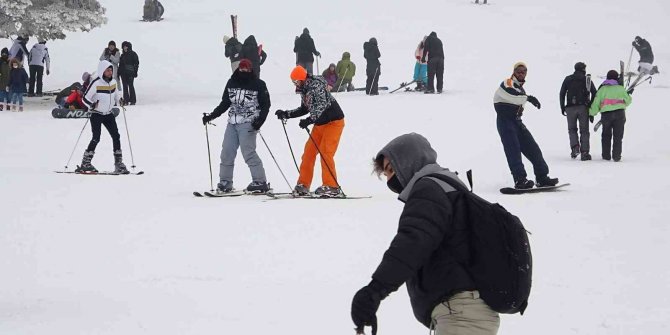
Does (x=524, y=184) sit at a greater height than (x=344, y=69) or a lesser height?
lesser

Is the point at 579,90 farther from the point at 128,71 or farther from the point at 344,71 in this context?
the point at 128,71

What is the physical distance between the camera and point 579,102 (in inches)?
632

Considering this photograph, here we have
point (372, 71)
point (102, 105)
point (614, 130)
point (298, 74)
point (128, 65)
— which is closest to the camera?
point (298, 74)

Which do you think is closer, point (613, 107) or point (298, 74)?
point (298, 74)

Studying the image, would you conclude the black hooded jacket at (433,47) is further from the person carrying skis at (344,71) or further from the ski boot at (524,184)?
the ski boot at (524,184)

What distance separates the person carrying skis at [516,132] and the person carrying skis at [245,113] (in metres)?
2.92

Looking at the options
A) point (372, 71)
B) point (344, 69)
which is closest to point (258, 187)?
point (372, 71)

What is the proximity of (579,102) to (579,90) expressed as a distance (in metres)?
0.19

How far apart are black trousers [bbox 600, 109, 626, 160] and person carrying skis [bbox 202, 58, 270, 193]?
6354 millimetres

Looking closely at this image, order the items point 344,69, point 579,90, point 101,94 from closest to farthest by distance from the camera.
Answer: point 101,94 < point 579,90 < point 344,69

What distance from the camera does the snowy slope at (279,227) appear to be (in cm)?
694

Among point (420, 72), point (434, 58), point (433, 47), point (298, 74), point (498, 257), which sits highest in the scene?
point (433, 47)

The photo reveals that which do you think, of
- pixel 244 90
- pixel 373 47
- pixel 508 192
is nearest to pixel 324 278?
pixel 244 90

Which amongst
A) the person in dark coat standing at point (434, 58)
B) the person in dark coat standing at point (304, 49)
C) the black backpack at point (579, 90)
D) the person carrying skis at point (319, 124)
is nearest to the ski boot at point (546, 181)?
the person carrying skis at point (319, 124)
